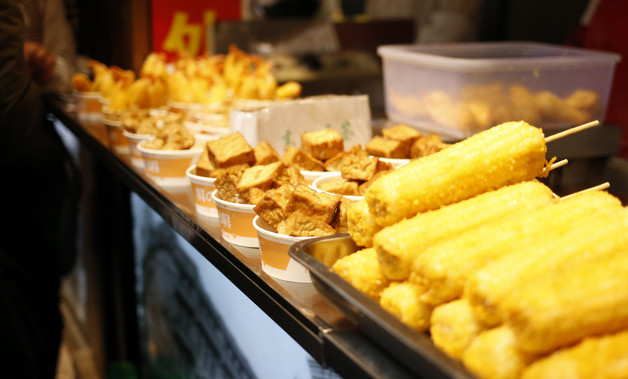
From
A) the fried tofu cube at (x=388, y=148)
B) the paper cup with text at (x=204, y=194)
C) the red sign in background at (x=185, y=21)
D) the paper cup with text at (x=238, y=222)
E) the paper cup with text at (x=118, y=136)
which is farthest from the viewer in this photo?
the red sign in background at (x=185, y=21)

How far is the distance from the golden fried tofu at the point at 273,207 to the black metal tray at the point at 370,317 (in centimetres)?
19

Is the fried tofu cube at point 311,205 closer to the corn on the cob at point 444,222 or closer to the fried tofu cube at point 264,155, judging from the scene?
the corn on the cob at point 444,222

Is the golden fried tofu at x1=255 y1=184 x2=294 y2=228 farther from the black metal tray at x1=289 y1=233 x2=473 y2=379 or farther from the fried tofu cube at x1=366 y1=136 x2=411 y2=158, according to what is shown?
the fried tofu cube at x1=366 y1=136 x2=411 y2=158

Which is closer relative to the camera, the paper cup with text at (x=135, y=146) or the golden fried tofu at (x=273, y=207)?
the golden fried tofu at (x=273, y=207)

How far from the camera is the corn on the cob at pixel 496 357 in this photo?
78cm

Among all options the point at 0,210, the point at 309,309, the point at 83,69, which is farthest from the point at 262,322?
the point at 83,69

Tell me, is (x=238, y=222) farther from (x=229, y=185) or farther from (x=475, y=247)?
(x=475, y=247)

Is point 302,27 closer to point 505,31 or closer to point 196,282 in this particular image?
point 505,31

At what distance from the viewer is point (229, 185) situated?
1.51 meters

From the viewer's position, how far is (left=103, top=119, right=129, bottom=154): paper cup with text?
2.42 meters

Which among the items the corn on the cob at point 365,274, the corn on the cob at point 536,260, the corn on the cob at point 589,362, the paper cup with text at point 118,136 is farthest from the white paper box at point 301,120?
the corn on the cob at point 589,362

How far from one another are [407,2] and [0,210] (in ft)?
15.8

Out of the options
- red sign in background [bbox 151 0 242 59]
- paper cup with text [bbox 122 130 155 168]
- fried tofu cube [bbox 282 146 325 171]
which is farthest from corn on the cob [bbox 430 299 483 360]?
red sign in background [bbox 151 0 242 59]

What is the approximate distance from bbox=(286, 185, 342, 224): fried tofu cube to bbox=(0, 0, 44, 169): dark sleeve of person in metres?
1.41
